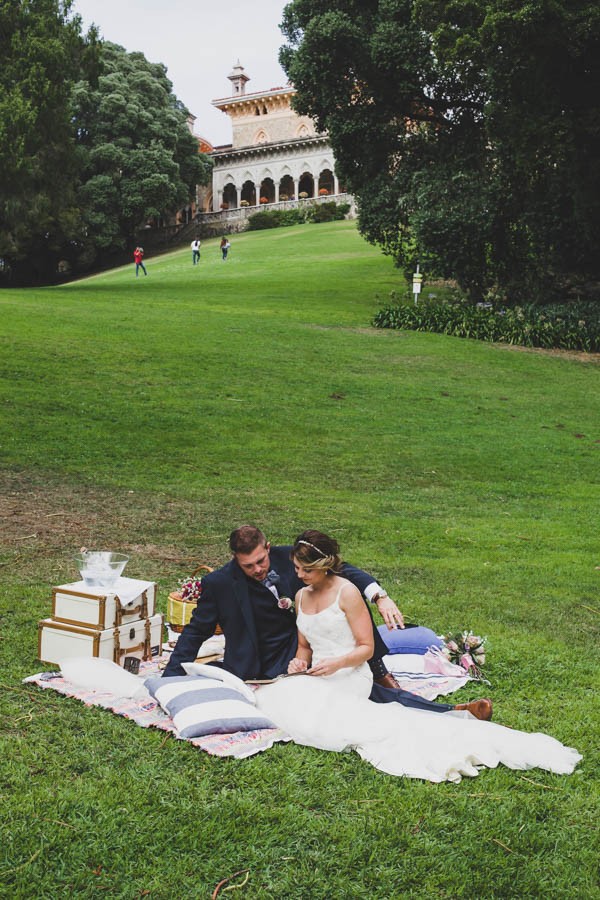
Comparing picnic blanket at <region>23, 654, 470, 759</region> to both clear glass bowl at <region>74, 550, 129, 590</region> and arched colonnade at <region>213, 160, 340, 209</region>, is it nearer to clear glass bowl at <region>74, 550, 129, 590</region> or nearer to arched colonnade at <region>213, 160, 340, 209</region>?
clear glass bowl at <region>74, 550, 129, 590</region>

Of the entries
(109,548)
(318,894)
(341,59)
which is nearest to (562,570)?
(109,548)

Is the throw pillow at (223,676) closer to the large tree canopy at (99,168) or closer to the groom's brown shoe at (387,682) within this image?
the groom's brown shoe at (387,682)

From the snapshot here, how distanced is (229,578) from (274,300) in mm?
25988

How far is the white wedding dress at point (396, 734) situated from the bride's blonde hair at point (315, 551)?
0.64 metres

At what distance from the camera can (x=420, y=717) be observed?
486cm

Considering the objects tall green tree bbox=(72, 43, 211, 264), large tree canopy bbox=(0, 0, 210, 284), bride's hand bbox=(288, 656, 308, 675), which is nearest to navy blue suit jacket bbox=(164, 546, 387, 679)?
bride's hand bbox=(288, 656, 308, 675)

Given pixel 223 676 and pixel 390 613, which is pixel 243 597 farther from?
pixel 390 613

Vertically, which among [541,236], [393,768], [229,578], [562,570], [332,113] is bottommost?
[562,570]

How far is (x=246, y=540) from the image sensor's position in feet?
17.8

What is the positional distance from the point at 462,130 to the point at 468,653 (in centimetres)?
2477

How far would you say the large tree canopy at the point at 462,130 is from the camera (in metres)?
21.3

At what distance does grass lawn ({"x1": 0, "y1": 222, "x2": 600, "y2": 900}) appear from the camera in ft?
12.1

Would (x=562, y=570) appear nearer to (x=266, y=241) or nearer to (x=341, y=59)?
(x=341, y=59)

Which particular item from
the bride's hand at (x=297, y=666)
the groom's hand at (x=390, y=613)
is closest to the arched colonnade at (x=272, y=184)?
the groom's hand at (x=390, y=613)
